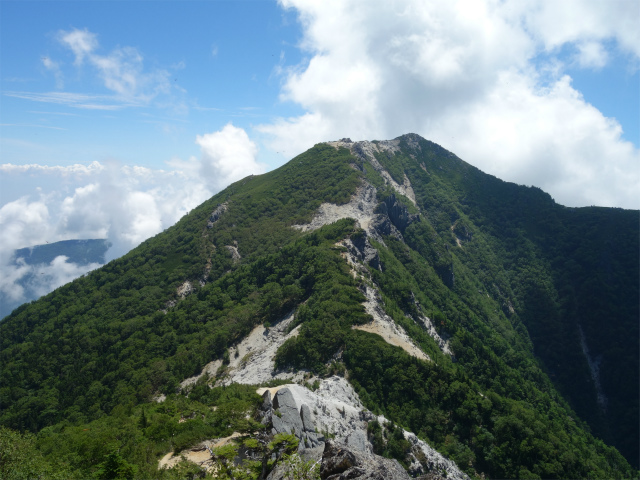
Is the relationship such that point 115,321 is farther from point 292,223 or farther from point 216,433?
point 216,433

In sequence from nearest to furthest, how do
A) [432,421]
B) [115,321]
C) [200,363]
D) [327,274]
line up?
[432,421], [200,363], [327,274], [115,321]

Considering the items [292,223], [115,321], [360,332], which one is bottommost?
[360,332]

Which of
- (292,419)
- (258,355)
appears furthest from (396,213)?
(292,419)

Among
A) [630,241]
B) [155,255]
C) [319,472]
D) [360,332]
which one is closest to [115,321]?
[155,255]

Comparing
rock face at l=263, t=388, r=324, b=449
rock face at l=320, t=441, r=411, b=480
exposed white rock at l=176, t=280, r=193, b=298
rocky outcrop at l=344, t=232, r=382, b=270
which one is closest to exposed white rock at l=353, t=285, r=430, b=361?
rocky outcrop at l=344, t=232, r=382, b=270

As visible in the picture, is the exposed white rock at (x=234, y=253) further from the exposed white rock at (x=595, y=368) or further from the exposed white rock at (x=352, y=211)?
the exposed white rock at (x=595, y=368)

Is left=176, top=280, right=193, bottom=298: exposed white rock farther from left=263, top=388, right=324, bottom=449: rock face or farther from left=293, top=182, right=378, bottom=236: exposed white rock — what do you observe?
left=263, top=388, right=324, bottom=449: rock face
